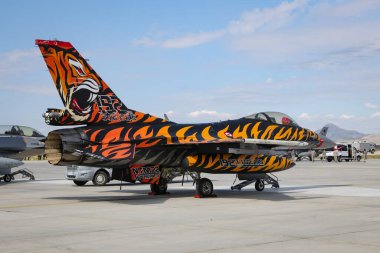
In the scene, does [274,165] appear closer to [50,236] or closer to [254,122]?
[254,122]

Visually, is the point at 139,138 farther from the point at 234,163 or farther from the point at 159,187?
the point at 234,163

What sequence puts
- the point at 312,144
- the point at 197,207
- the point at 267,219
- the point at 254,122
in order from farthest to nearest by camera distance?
1. the point at 312,144
2. the point at 254,122
3. the point at 197,207
4. the point at 267,219

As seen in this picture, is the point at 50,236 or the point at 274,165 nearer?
the point at 50,236

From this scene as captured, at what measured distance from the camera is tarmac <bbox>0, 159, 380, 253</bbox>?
Result: 9.52 metres

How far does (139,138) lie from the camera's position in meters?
18.3

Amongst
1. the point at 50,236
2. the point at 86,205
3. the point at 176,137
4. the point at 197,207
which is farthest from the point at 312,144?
the point at 50,236

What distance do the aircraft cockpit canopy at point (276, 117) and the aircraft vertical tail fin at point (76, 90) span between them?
5.32 meters

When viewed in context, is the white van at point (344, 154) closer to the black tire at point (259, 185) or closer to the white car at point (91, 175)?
the white car at point (91, 175)

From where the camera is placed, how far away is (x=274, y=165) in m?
20.1

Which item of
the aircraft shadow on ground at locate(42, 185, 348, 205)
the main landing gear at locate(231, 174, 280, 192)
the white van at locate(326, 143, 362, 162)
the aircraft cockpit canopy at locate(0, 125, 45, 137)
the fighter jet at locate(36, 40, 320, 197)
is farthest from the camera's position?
the white van at locate(326, 143, 362, 162)

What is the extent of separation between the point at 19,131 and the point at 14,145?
92 centimetres

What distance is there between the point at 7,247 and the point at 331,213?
8.08 m

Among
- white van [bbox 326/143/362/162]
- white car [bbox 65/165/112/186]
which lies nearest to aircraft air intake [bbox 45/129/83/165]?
white car [bbox 65/165/112/186]

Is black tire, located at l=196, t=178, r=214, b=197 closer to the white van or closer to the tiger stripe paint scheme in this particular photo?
the tiger stripe paint scheme
